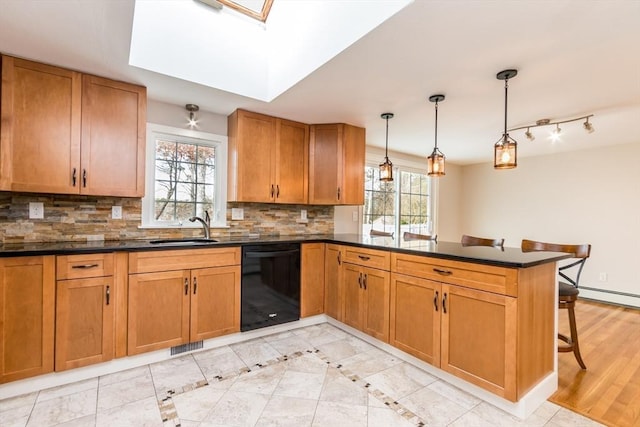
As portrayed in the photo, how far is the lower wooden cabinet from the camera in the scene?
2311 mm

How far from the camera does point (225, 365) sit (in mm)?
2363

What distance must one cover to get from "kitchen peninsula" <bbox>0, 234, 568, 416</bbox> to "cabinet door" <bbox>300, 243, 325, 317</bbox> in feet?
2.59

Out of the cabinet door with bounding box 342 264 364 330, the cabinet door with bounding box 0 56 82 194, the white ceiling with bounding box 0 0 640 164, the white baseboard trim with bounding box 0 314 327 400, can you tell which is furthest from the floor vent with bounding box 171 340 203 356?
the white ceiling with bounding box 0 0 640 164

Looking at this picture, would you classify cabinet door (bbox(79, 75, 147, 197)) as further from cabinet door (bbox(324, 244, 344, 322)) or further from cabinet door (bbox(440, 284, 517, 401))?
cabinet door (bbox(440, 284, 517, 401))

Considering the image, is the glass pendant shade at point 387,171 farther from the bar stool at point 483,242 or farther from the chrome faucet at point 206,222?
the chrome faucet at point 206,222

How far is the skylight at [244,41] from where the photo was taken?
2.02 m

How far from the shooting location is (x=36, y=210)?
2.37m

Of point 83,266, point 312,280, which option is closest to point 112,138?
point 83,266


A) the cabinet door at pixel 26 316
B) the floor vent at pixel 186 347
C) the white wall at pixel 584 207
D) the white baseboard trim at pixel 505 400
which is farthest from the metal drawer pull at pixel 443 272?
the white wall at pixel 584 207

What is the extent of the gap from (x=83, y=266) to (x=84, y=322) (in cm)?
39

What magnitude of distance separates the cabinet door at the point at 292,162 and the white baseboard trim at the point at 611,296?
435 centimetres

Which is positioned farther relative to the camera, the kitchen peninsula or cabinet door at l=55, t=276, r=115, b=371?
cabinet door at l=55, t=276, r=115, b=371

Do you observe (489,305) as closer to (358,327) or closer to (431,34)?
(358,327)

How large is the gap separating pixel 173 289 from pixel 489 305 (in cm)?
225
